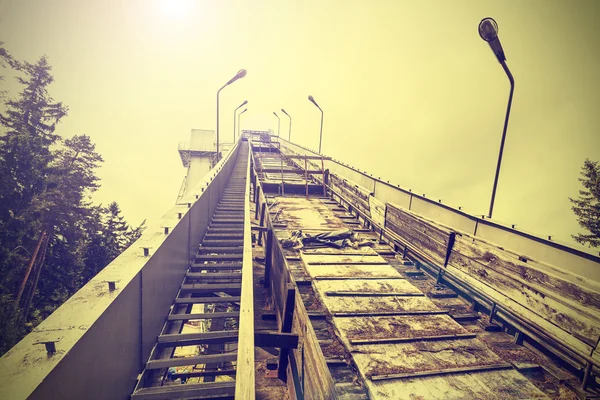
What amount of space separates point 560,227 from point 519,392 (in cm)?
4364

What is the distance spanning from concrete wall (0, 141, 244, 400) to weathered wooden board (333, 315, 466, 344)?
7.75ft

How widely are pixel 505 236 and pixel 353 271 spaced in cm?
266

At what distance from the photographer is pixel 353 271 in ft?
17.4

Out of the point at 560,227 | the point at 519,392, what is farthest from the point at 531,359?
the point at 560,227

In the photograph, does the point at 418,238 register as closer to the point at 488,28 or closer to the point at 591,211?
the point at 488,28

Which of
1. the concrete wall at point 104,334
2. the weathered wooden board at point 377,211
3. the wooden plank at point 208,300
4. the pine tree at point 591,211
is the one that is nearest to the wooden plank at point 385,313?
the wooden plank at point 208,300

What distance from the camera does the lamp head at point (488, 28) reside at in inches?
232

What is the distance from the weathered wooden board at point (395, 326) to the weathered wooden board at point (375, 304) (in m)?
0.18

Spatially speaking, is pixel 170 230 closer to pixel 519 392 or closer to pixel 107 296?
pixel 107 296

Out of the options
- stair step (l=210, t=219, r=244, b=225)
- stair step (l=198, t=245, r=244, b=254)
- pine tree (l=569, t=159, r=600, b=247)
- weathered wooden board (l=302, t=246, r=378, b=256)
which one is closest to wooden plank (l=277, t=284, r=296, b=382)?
weathered wooden board (l=302, t=246, r=378, b=256)

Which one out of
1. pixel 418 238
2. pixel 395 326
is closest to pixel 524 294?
pixel 395 326

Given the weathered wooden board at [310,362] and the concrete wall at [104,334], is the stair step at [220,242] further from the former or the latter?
the weathered wooden board at [310,362]

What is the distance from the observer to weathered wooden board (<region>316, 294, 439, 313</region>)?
4.15 metres

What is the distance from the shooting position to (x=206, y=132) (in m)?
38.3
